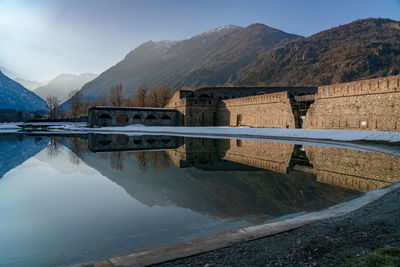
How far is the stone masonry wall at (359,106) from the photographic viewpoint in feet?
65.4

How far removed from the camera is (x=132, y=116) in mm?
49219

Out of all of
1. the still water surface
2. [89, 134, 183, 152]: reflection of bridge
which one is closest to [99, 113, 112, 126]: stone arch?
[89, 134, 183, 152]: reflection of bridge

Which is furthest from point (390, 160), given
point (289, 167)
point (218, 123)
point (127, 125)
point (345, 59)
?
point (345, 59)

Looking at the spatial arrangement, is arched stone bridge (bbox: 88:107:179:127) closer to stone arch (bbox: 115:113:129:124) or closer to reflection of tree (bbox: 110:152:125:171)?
stone arch (bbox: 115:113:129:124)

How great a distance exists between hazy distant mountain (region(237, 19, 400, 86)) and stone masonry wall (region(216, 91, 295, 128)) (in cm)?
6420

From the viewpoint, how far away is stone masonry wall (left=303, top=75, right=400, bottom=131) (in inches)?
784

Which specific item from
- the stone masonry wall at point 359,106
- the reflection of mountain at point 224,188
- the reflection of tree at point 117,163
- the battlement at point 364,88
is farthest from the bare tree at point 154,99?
the reflection of mountain at point 224,188

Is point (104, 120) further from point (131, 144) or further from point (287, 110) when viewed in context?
point (287, 110)

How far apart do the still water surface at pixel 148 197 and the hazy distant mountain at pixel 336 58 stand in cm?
9426

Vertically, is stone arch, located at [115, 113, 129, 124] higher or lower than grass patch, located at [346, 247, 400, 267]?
higher

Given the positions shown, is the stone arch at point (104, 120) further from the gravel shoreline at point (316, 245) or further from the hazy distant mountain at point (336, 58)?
the hazy distant mountain at point (336, 58)

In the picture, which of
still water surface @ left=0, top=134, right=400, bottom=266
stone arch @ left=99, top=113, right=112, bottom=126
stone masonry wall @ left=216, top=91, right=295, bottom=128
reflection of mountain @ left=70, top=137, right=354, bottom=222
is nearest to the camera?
still water surface @ left=0, top=134, right=400, bottom=266

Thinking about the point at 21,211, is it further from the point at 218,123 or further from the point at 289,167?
the point at 218,123

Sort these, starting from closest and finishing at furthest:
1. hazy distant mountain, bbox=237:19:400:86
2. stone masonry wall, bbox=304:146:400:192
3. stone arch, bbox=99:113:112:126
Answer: stone masonry wall, bbox=304:146:400:192 → stone arch, bbox=99:113:112:126 → hazy distant mountain, bbox=237:19:400:86
